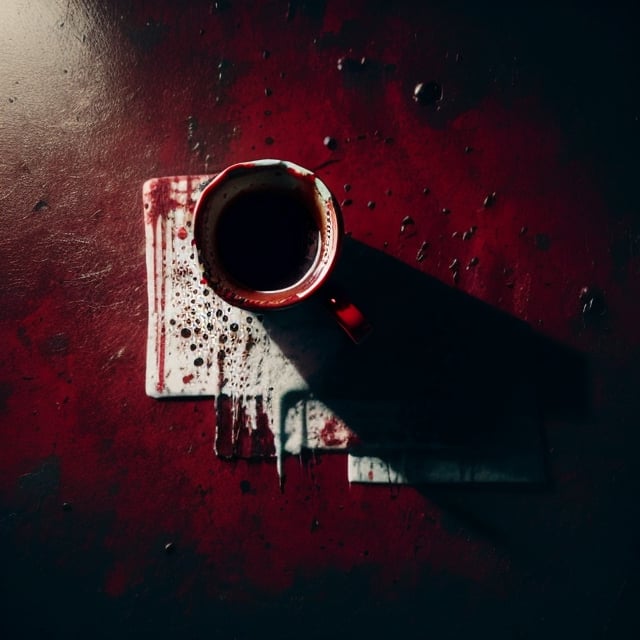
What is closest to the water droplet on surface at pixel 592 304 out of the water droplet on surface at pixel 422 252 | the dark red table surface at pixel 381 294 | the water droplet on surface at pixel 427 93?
the dark red table surface at pixel 381 294

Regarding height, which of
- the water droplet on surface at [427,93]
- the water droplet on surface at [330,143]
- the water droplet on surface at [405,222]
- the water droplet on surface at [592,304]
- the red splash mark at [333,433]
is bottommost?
the red splash mark at [333,433]

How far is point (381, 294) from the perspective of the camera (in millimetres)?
818

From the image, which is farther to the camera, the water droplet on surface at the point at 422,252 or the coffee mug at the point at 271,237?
the water droplet on surface at the point at 422,252

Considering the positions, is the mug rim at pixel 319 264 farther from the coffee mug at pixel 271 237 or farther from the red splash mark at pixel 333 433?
the red splash mark at pixel 333 433

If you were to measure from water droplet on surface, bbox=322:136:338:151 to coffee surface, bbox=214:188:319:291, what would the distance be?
8.5 inches

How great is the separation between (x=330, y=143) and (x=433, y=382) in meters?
0.44

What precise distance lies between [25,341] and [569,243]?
944 mm

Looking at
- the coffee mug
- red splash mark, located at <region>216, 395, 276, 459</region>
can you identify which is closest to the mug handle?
the coffee mug

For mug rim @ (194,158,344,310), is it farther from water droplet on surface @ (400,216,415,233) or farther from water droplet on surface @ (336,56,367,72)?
water droplet on surface @ (336,56,367,72)

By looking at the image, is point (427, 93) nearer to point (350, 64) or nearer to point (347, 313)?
point (350, 64)

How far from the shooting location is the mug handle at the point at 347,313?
25.5 inches

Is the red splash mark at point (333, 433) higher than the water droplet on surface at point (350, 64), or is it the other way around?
the water droplet on surface at point (350, 64)

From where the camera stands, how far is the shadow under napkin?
80 centimetres

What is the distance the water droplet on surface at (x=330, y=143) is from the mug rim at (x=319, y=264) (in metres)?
0.23
